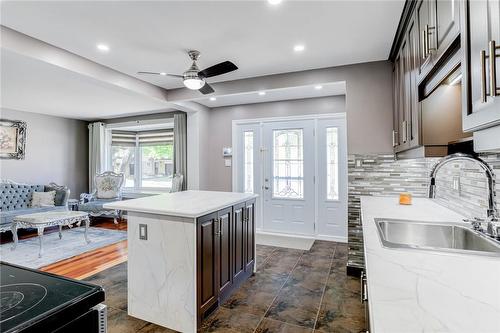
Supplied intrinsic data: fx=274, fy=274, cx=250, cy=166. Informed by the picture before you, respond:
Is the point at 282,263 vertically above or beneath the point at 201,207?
beneath

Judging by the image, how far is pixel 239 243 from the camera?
2.82 m

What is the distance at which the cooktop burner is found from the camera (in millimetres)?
716

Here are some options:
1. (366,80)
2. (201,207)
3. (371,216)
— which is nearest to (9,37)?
(201,207)

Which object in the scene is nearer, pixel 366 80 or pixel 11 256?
pixel 366 80

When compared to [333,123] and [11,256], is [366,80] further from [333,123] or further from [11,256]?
[11,256]

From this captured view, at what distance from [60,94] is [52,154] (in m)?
2.46

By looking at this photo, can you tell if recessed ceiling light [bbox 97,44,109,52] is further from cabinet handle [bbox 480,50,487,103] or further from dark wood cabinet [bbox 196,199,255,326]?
cabinet handle [bbox 480,50,487,103]

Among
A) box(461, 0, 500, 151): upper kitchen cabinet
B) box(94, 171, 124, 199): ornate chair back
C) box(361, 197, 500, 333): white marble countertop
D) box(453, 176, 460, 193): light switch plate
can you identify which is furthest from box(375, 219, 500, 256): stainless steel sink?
box(94, 171, 124, 199): ornate chair back

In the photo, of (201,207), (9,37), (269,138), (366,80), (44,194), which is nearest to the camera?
(201,207)

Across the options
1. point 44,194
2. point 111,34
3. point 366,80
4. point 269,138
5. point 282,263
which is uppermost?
point 111,34

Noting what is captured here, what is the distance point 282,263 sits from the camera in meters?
3.55

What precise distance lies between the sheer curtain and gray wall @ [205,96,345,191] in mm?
474

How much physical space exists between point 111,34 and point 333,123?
3.39 metres

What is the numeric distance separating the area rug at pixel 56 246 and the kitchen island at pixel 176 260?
2228 millimetres
